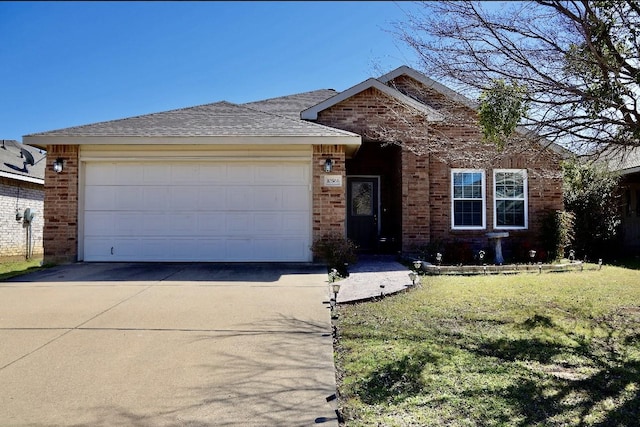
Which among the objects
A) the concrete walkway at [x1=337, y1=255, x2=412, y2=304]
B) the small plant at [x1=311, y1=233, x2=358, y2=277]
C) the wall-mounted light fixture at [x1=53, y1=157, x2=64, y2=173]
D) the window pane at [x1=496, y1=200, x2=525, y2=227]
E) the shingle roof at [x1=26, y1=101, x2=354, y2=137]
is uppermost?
the shingle roof at [x1=26, y1=101, x2=354, y2=137]

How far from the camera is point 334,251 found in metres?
9.09

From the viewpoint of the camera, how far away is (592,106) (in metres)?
5.07

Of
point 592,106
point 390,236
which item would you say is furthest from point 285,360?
point 390,236

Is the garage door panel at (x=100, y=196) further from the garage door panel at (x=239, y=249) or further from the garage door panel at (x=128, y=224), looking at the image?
the garage door panel at (x=239, y=249)

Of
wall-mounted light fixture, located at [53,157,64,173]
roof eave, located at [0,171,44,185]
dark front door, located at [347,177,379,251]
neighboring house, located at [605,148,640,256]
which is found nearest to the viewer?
wall-mounted light fixture, located at [53,157,64,173]

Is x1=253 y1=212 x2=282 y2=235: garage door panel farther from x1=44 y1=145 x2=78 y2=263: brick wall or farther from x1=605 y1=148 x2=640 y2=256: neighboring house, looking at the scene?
x1=605 y1=148 x2=640 y2=256: neighboring house

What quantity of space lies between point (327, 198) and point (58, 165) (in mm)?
6023

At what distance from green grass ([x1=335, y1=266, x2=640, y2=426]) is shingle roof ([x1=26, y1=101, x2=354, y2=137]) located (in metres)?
4.78

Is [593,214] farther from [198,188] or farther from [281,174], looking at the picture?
[198,188]

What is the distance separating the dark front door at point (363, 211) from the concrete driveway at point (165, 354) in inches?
226

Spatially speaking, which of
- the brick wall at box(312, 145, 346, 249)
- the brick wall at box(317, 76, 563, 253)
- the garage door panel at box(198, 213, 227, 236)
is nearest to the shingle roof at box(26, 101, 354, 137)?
the brick wall at box(312, 145, 346, 249)

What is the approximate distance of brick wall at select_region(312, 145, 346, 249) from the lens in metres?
9.49

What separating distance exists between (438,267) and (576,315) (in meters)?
3.34

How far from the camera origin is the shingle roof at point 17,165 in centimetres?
1283
